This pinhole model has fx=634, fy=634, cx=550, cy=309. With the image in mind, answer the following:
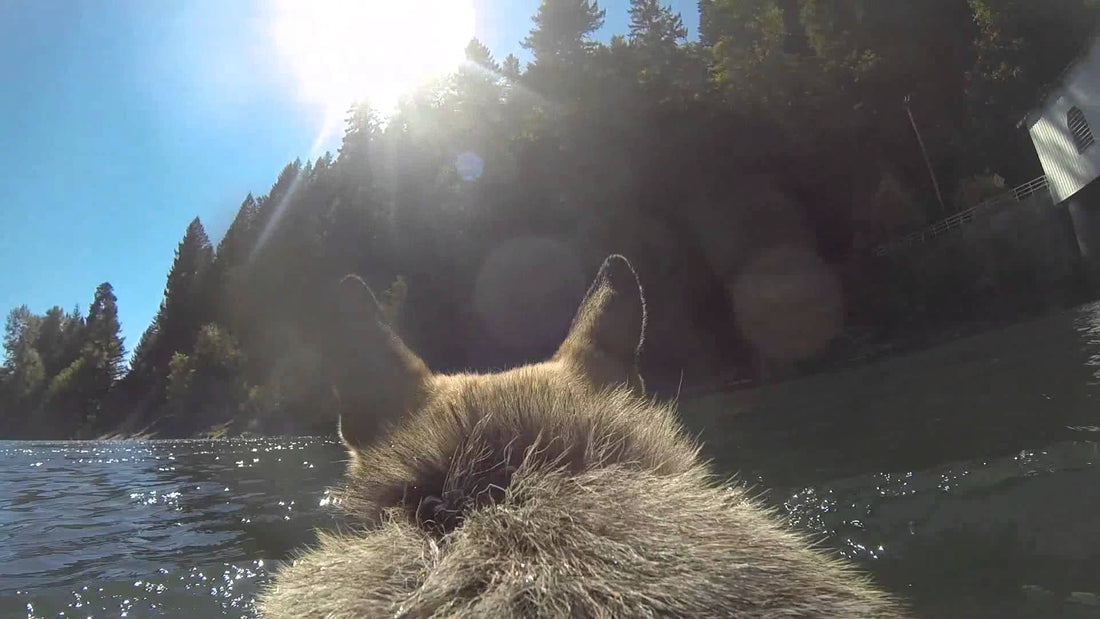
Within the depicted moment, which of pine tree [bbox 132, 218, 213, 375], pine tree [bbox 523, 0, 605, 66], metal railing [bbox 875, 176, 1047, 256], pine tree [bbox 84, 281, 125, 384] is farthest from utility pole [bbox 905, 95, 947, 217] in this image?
pine tree [bbox 84, 281, 125, 384]

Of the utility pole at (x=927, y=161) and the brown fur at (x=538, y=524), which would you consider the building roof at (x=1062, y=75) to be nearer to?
the utility pole at (x=927, y=161)

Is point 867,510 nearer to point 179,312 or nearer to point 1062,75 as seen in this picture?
point 1062,75

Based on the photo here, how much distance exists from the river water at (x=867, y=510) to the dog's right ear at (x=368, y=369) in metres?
2.39

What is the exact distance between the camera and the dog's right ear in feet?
6.34

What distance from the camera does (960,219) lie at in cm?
2969

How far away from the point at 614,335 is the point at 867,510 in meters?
3.30

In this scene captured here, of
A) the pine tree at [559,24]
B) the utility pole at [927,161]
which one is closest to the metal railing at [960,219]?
the utility pole at [927,161]

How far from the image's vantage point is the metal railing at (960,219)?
28109 mm

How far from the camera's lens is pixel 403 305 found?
40.6 metres

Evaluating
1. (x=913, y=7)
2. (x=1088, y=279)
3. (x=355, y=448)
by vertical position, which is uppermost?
(x=913, y=7)

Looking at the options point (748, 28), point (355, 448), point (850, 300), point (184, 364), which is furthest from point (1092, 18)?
point (184, 364)

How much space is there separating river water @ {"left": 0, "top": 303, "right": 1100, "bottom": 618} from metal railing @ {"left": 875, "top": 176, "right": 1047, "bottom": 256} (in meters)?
20.6

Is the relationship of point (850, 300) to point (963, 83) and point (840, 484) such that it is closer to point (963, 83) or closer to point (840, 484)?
point (963, 83)

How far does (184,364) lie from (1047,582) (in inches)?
2948
